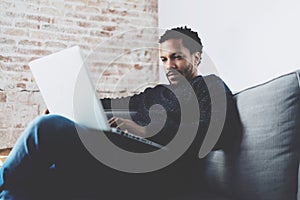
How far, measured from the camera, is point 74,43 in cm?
291

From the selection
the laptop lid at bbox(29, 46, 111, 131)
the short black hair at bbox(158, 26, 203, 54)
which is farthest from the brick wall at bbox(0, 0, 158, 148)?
the laptop lid at bbox(29, 46, 111, 131)

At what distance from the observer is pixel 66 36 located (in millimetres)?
2889

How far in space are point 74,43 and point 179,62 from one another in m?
1.38

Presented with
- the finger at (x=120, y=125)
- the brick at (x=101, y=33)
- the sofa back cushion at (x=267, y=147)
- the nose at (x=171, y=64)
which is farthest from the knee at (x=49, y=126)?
the brick at (x=101, y=33)

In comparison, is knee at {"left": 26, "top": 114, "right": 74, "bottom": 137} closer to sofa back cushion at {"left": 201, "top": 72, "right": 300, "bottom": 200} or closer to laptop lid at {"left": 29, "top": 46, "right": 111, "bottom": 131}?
laptop lid at {"left": 29, "top": 46, "right": 111, "bottom": 131}

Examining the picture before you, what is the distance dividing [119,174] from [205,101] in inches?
16.0

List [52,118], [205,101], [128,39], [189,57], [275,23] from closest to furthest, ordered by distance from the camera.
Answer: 1. [52,118]
2. [205,101]
3. [189,57]
4. [275,23]
5. [128,39]

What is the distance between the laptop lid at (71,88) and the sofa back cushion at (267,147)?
17.0 inches

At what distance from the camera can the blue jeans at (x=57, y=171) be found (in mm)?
1200

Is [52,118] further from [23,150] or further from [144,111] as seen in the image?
[144,111]

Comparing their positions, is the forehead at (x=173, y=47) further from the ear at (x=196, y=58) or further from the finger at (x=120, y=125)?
the finger at (x=120, y=125)

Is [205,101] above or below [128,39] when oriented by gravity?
below

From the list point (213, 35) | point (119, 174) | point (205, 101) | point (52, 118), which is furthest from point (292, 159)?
point (213, 35)

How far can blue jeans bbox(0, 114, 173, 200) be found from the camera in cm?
120
